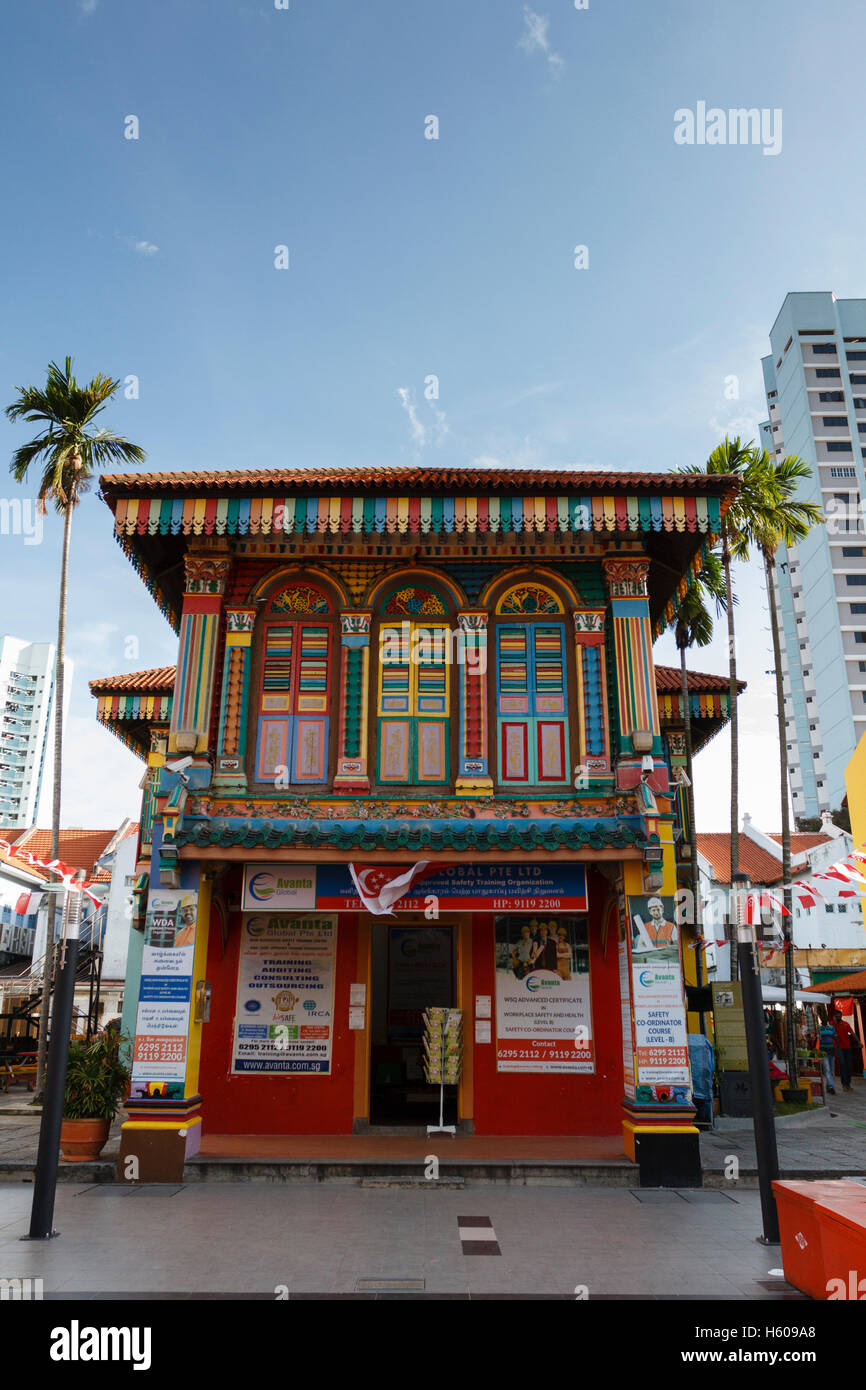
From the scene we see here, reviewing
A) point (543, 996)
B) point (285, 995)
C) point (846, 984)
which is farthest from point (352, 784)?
point (846, 984)

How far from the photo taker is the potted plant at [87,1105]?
10.3 metres

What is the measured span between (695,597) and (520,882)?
11239 millimetres

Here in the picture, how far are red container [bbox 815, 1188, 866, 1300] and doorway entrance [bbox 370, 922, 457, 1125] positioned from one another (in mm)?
8302

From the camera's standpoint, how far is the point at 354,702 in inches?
463

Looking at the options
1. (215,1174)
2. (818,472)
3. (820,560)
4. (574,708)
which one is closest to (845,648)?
(820,560)

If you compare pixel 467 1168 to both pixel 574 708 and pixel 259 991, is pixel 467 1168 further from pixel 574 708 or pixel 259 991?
pixel 574 708

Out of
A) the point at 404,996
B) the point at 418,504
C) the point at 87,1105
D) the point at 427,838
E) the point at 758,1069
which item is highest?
the point at 418,504

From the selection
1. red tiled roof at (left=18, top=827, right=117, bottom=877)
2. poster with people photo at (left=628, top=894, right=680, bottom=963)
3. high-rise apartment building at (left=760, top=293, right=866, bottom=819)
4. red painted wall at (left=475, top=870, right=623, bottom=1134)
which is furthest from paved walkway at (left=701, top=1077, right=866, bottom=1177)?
high-rise apartment building at (left=760, top=293, right=866, bottom=819)

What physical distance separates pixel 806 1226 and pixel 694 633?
1606 cm

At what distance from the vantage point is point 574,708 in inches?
464

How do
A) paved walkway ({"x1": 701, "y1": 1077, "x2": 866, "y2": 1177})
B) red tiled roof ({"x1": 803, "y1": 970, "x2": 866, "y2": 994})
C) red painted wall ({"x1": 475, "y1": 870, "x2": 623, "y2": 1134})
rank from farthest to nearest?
red tiled roof ({"x1": 803, "y1": 970, "x2": 866, "y2": 994}), red painted wall ({"x1": 475, "y1": 870, "x2": 623, "y2": 1134}), paved walkway ({"x1": 701, "y1": 1077, "x2": 866, "y2": 1177})

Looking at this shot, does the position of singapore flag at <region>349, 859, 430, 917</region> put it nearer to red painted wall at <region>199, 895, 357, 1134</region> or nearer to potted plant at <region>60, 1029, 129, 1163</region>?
red painted wall at <region>199, 895, 357, 1134</region>

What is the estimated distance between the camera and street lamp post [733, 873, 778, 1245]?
303 inches

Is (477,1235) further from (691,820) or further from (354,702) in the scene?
(691,820)
